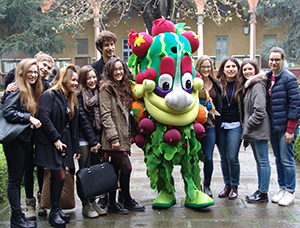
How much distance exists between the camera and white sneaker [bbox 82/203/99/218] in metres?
3.86

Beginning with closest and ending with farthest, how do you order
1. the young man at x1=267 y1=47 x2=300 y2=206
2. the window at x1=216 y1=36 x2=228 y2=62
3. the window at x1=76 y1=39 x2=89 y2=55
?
the young man at x1=267 y1=47 x2=300 y2=206 < the window at x1=216 y1=36 x2=228 y2=62 < the window at x1=76 y1=39 x2=89 y2=55

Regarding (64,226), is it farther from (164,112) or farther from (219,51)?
(219,51)

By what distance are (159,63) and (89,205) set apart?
1.88 m

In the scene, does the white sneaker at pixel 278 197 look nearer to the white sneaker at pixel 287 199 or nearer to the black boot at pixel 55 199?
the white sneaker at pixel 287 199

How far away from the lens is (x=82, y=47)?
2161 centimetres

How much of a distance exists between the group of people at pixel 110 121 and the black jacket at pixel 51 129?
1cm

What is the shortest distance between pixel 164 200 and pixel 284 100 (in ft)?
6.30

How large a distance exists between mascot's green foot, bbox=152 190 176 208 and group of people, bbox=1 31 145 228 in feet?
0.67

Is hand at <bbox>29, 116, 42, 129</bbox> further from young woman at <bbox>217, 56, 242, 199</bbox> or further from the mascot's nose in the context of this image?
young woman at <bbox>217, 56, 242, 199</bbox>

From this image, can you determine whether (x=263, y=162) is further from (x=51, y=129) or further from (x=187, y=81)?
(x=51, y=129)

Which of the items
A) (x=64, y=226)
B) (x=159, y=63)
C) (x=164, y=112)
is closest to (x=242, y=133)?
(x=164, y=112)

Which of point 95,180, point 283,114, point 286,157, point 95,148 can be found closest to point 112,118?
point 95,148

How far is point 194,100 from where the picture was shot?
3852mm

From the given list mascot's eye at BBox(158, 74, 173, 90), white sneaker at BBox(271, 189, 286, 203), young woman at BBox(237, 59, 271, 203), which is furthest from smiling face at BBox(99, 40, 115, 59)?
white sneaker at BBox(271, 189, 286, 203)
